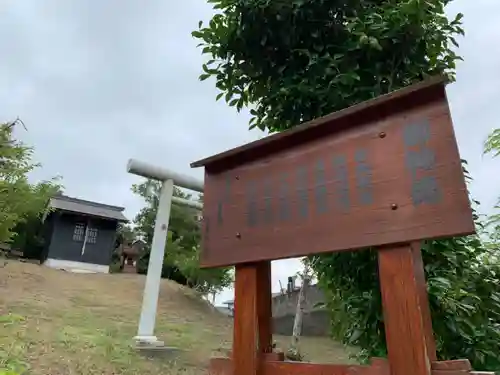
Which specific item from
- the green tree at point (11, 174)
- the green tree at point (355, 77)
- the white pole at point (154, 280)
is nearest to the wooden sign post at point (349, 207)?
the green tree at point (355, 77)

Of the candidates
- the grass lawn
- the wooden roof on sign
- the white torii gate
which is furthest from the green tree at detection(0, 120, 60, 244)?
the wooden roof on sign

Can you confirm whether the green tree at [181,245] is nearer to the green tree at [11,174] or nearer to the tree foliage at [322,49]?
the green tree at [11,174]

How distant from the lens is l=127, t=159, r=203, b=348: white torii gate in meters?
5.82

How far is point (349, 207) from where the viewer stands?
4.90 ft

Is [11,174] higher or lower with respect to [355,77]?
higher

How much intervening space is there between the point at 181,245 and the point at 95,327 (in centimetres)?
804

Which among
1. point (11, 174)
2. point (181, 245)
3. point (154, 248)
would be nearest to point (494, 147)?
point (154, 248)

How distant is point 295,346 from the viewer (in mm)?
6992

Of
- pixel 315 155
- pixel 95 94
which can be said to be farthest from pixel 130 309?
pixel 315 155

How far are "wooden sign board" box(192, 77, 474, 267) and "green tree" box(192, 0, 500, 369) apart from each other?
0.93 metres

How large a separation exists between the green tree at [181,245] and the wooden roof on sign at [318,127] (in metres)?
9.00

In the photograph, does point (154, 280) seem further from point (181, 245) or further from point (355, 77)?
point (181, 245)

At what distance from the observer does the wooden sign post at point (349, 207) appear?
1.27 m

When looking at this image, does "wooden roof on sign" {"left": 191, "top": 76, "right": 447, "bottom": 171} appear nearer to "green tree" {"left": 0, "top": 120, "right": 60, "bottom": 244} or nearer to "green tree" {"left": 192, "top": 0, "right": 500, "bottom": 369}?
"green tree" {"left": 192, "top": 0, "right": 500, "bottom": 369}
